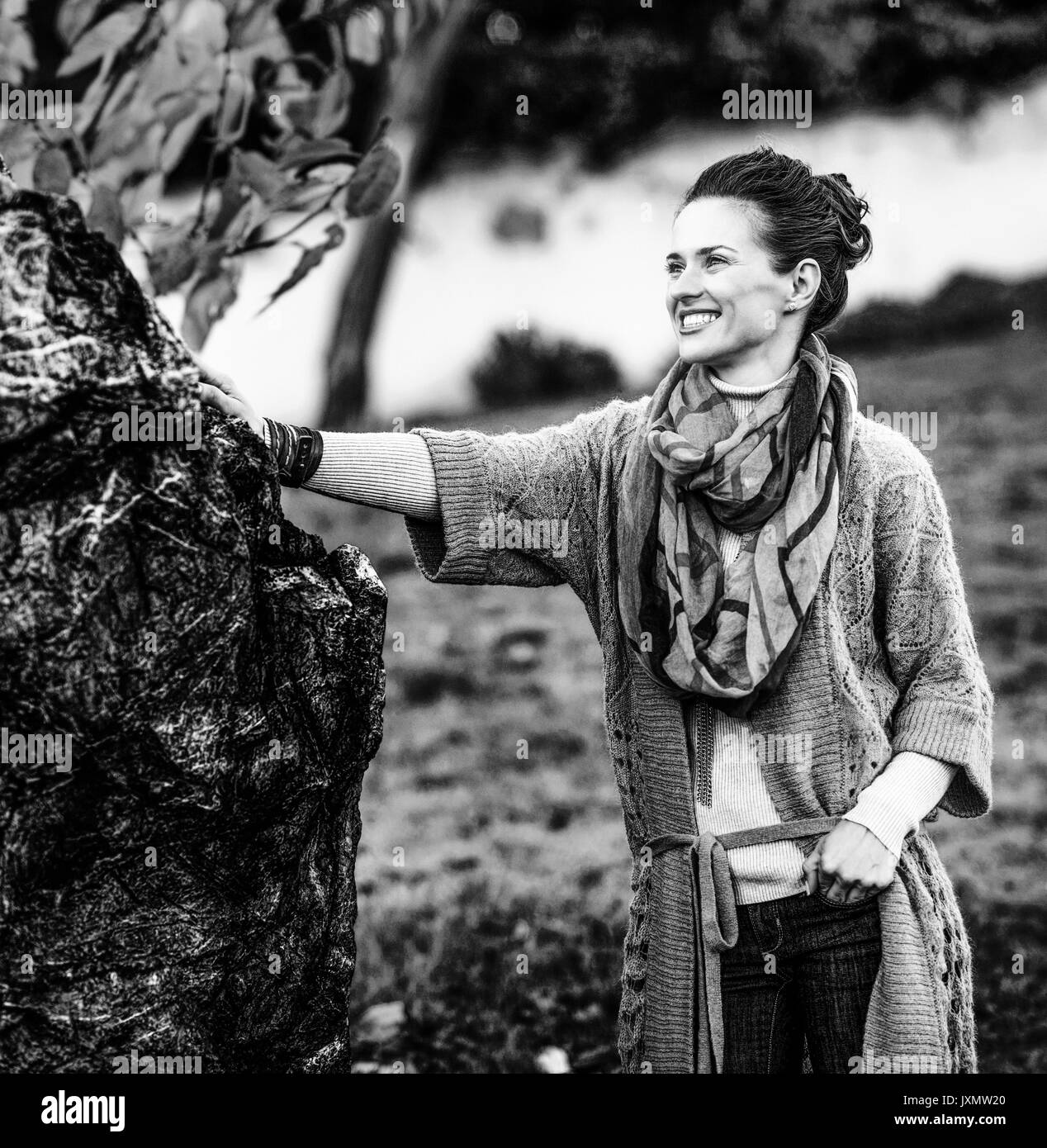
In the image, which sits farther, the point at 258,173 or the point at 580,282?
the point at 580,282

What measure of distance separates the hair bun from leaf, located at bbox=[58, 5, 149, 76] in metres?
1.41

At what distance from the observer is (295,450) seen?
2.26 m

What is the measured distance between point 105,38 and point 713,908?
202cm

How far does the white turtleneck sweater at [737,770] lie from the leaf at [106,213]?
76 centimetres

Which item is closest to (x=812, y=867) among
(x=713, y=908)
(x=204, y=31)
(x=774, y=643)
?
(x=713, y=908)

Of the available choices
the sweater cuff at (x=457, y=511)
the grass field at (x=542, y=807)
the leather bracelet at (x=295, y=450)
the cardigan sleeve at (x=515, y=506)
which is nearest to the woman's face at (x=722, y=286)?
the cardigan sleeve at (x=515, y=506)

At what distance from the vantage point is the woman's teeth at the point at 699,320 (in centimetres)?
231

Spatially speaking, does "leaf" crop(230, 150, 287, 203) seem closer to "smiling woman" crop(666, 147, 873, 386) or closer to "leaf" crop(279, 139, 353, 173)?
"leaf" crop(279, 139, 353, 173)

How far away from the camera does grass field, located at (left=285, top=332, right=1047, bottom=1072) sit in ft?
12.3

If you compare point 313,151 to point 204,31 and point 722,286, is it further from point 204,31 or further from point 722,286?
point 722,286

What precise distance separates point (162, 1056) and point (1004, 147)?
791 cm

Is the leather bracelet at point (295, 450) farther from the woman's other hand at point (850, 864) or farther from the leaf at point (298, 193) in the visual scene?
the woman's other hand at point (850, 864)

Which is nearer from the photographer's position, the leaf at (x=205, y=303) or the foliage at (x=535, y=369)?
the leaf at (x=205, y=303)
